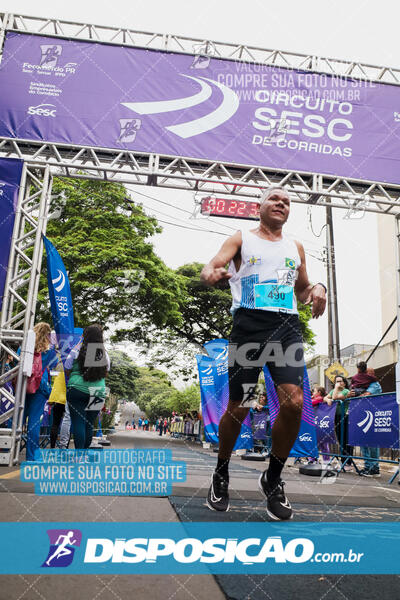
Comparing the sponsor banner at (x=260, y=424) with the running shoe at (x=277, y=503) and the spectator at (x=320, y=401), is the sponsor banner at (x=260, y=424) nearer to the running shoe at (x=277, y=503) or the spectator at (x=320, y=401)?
the spectator at (x=320, y=401)

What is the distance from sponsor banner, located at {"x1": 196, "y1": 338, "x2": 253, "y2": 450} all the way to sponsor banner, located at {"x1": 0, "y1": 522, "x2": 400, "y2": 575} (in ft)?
21.6

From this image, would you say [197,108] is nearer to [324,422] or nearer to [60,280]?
[60,280]

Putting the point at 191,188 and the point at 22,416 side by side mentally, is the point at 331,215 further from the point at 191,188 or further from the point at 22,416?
the point at 22,416

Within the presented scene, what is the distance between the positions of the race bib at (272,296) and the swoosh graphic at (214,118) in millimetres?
5305

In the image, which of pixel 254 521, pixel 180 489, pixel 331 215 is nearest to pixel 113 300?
pixel 331 215

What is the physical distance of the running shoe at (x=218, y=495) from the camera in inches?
107

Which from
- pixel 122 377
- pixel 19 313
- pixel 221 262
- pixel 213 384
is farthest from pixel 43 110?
pixel 122 377

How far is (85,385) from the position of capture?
4.95 meters

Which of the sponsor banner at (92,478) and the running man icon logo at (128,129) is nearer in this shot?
the sponsor banner at (92,478)

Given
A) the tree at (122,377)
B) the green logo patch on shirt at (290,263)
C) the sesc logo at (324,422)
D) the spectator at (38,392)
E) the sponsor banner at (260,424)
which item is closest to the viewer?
the green logo patch on shirt at (290,263)

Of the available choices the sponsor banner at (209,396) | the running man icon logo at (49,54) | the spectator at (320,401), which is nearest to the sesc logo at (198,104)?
the running man icon logo at (49,54)

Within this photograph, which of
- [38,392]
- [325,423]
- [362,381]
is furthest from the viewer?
[325,423]

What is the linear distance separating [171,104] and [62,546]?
23.3ft

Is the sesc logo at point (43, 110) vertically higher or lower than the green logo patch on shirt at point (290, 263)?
higher
